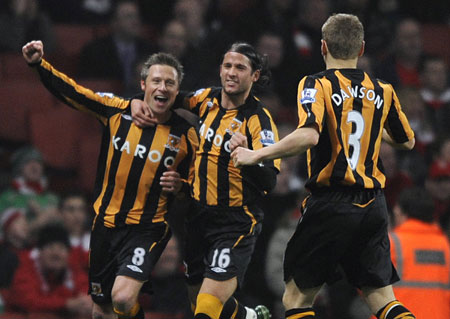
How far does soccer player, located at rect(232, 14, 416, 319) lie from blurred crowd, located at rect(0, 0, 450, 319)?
2697 millimetres

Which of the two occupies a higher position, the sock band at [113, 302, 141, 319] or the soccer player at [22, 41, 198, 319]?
the soccer player at [22, 41, 198, 319]

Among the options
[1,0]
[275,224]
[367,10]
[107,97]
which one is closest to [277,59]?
[367,10]

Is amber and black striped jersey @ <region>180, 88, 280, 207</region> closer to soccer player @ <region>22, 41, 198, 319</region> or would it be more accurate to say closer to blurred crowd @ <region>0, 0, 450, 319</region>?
soccer player @ <region>22, 41, 198, 319</region>

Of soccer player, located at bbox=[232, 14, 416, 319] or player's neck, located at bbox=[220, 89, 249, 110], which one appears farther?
player's neck, located at bbox=[220, 89, 249, 110]

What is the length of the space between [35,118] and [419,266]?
5.03 metres

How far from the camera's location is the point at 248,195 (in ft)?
20.6

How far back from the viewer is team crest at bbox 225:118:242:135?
20.4 feet

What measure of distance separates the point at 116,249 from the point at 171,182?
60cm

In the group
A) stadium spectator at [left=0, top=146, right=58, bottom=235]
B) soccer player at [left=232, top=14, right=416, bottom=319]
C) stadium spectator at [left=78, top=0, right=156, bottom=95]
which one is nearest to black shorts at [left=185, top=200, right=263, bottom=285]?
soccer player at [left=232, top=14, right=416, bottom=319]

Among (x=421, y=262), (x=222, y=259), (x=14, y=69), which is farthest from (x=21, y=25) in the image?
(x=421, y=262)

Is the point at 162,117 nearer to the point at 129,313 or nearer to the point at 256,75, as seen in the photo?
the point at 256,75

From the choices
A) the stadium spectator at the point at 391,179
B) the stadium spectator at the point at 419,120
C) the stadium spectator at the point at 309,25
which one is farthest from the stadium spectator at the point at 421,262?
the stadium spectator at the point at 309,25

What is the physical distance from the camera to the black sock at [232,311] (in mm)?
6398

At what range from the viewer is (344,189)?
5.53 metres
